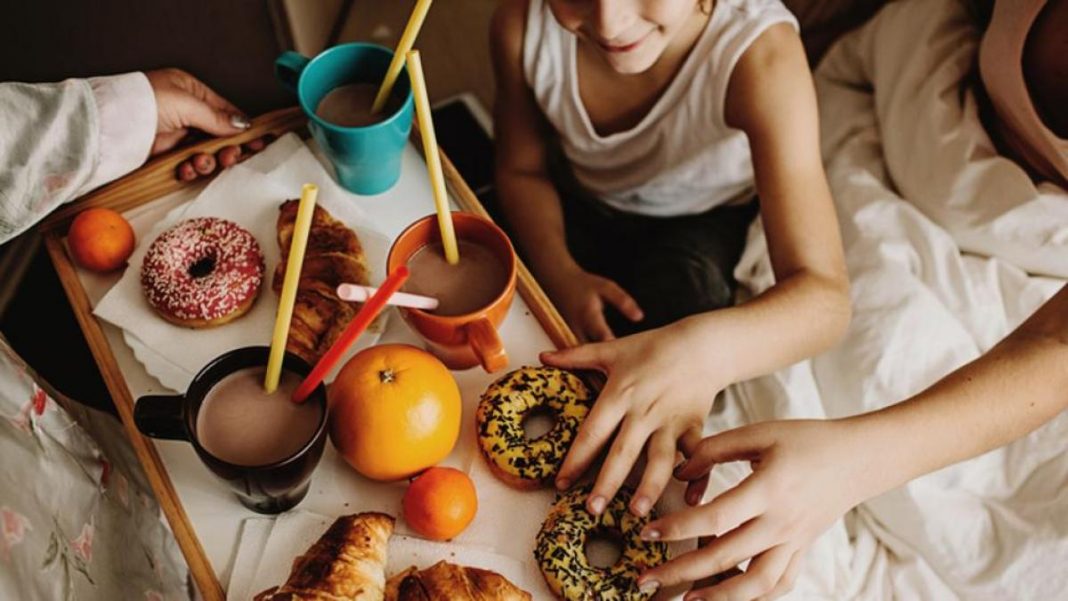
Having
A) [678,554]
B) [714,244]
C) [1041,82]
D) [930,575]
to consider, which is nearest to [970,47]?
[1041,82]

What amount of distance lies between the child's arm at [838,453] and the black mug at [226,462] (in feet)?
0.94

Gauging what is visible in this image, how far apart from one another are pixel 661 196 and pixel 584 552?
616mm

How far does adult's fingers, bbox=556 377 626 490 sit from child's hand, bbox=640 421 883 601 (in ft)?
0.24

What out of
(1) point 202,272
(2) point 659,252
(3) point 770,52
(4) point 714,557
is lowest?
(2) point 659,252

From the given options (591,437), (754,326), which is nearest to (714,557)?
(591,437)

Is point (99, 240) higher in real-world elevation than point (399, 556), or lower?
higher

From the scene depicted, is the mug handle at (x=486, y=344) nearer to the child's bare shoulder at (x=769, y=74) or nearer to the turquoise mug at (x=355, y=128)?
the turquoise mug at (x=355, y=128)

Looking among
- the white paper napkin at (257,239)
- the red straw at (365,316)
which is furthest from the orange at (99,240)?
the red straw at (365,316)

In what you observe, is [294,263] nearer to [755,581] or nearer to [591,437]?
[591,437]

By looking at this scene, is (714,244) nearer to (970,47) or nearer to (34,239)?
(970,47)

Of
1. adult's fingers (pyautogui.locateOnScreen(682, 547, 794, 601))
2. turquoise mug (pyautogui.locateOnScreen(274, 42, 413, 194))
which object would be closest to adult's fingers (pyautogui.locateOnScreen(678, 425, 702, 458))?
adult's fingers (pyautogui.locateOnScreen(682, 547, 794, 601))

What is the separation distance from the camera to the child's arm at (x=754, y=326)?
77 cm

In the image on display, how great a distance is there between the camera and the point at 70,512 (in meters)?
0.78

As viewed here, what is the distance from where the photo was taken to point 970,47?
1.14 meters
